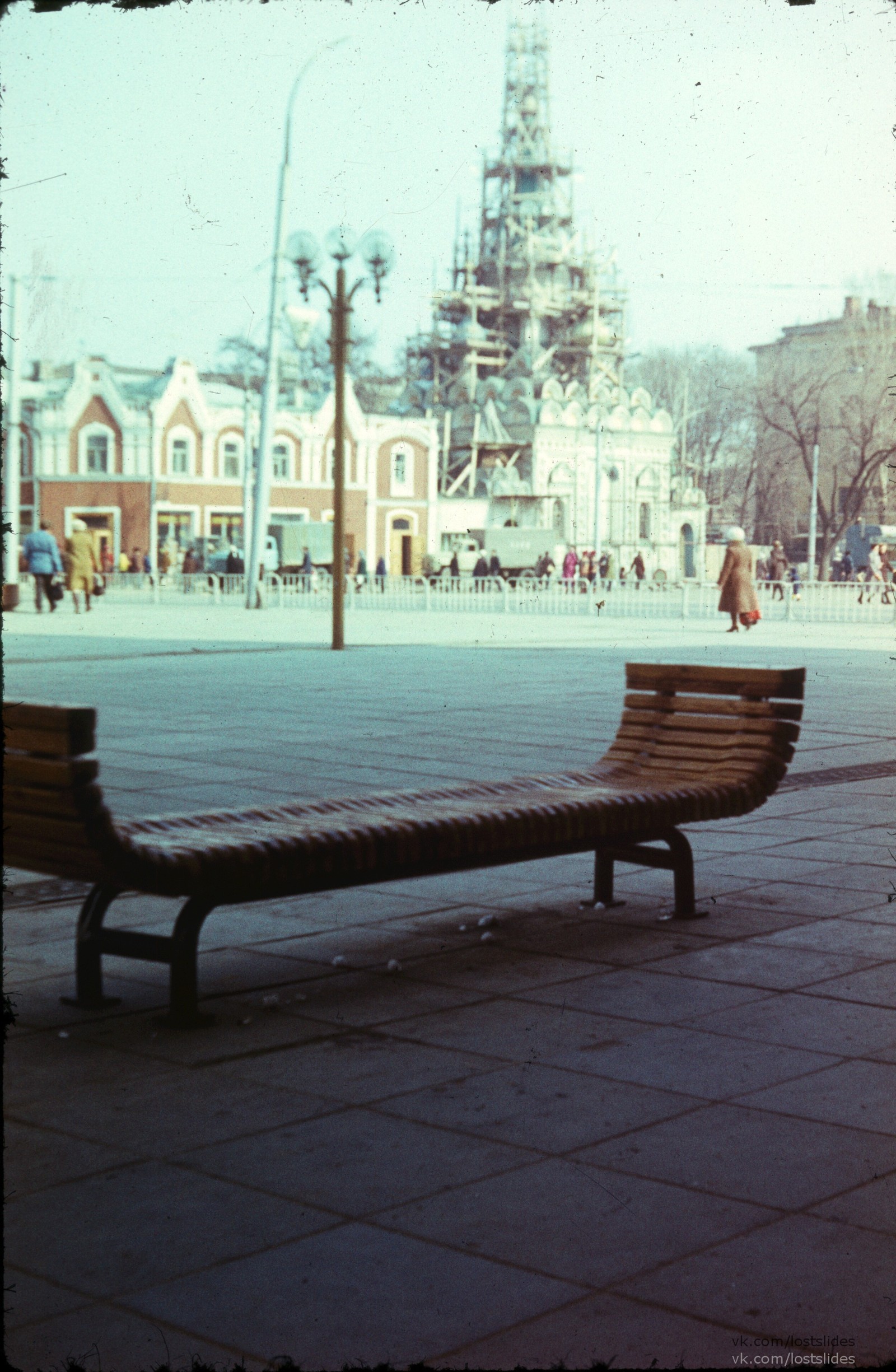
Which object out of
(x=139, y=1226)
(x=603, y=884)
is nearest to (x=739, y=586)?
(x=603, y=884)

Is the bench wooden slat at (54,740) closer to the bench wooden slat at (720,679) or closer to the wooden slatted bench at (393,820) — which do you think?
the wooden slatted bench at (393,820)

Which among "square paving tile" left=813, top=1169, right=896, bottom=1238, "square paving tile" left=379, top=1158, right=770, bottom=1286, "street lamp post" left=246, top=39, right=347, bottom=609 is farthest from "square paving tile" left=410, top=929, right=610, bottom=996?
"street lamp post" left=246, top=39, right=347, bottom=609

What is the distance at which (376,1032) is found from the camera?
4.34 metres

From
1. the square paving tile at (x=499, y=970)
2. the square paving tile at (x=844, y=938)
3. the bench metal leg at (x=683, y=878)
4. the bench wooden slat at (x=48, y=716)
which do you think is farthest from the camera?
the bench metal leg at (x=683, y=878)

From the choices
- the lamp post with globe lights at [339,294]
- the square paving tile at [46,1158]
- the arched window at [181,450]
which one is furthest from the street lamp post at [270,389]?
the arched window at [181,450]

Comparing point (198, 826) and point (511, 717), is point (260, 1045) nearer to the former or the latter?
point (198, 826)

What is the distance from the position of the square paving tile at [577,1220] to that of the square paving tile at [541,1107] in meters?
0.22

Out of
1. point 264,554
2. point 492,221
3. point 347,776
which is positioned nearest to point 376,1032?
point 347,776

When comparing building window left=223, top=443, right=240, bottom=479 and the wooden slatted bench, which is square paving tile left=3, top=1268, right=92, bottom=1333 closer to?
the wooden slatted bench

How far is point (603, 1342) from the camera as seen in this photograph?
8.29ft

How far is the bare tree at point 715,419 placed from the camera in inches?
3115

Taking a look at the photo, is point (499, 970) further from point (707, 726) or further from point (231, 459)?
point (231, 459)

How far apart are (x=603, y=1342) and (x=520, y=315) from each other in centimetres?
9290

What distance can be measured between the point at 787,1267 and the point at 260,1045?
5.68ft
